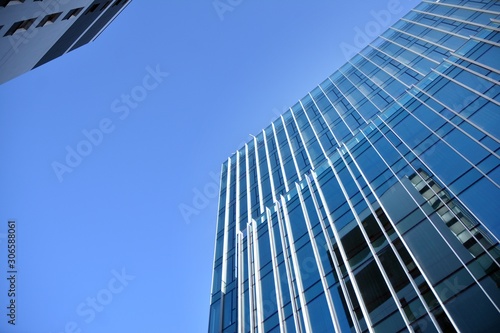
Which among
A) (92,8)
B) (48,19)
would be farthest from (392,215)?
(92,8)

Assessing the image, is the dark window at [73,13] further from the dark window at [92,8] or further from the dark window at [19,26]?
the dark window at [19,26]

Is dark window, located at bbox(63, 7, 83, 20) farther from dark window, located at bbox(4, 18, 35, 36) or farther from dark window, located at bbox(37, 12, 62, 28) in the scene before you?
dark window, located at bbox(4, 18, 35, 36)

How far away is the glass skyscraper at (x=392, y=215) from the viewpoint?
1316cm

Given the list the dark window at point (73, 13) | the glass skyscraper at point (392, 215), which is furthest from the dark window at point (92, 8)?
the glass skyscraper at point (392, 215)

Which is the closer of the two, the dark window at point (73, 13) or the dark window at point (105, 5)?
the dark window at point (73, 13)

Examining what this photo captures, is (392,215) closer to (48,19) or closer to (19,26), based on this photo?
(19,26)

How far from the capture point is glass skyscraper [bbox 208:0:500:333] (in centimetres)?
1316

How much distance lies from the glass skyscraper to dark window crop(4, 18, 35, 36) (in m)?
21.4

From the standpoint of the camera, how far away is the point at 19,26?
20906mm

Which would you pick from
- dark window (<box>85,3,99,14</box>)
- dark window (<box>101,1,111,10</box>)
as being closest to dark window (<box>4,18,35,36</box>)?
dark window (<box>85,3,99,14</box>)

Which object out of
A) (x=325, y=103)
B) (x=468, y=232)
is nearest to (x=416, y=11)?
(x=325, y=103)

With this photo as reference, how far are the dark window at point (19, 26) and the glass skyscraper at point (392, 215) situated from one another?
2139 cm

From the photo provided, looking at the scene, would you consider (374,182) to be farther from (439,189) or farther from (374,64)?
(374,64)

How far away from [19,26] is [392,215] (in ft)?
80.5
